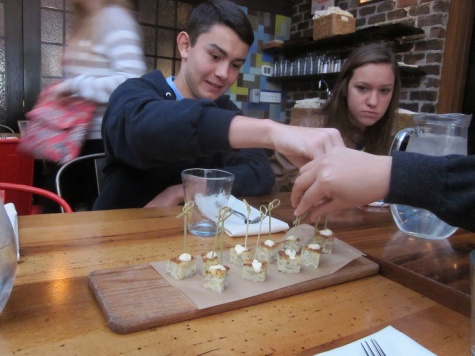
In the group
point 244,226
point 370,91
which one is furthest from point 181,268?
point 370,91

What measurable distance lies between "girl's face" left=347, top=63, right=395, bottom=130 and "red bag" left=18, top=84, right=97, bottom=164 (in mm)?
1249

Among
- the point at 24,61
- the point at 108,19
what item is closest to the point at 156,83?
the point at 108,19

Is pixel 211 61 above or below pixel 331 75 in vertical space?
below

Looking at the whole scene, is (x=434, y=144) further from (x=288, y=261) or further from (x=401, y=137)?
(x=288, y=261)

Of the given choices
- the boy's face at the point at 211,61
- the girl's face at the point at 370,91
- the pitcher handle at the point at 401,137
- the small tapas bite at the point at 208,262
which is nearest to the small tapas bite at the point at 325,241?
the small tapas bite at the point at 208,262

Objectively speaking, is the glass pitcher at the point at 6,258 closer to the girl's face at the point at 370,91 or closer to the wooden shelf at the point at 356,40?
the girl's face at the point at 370,91

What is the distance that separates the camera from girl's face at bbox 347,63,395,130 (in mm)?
1998

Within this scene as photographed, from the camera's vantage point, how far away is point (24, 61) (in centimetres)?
360

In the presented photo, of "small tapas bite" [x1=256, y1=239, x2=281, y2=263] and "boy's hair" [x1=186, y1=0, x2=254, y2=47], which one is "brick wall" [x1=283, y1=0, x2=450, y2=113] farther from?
"small tapas bite" [x1=256, y1=239, x2=281, y2=263]

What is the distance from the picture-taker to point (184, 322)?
546mm

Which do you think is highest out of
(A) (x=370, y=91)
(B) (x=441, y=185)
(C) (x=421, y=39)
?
(C) (x=421, y=39)

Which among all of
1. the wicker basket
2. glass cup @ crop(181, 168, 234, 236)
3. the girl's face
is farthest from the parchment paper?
the wicker basket

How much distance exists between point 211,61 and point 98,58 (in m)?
Result: 0.51

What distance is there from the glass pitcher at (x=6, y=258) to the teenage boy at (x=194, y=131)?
1.53ft
